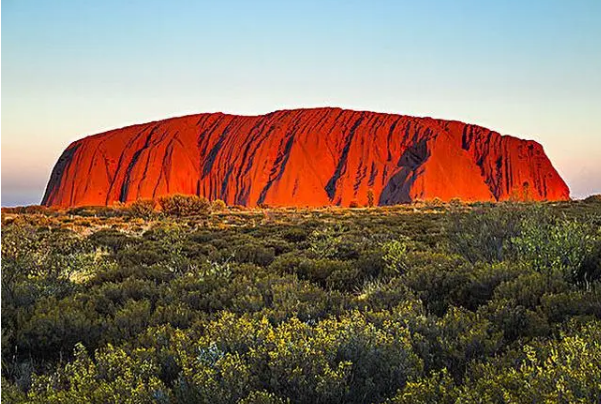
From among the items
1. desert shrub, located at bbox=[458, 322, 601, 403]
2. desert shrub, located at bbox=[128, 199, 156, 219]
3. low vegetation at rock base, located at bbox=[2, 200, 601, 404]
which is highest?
desert shrub, located at bbox=[458, 322, 601, 403]

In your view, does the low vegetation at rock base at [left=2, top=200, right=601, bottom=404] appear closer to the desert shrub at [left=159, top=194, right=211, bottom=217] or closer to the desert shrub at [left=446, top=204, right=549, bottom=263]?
the desert shrub at [left=446, top=204, right=549, bottom=263]

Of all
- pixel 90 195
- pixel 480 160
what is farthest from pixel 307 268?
pixel 480 160

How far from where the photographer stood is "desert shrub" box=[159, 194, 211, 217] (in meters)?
34.1

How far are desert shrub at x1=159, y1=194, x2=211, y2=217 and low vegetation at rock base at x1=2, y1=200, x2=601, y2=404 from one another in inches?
1016

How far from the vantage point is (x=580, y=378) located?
2355 mm

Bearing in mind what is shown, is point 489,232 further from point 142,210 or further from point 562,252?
point 142,210

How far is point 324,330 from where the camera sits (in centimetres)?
354

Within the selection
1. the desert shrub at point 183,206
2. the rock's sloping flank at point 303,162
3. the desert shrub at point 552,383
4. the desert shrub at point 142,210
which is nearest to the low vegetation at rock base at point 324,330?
the desert shrub at point 552,383

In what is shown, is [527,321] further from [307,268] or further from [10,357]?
[10,357]

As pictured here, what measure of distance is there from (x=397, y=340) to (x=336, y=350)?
467 mm

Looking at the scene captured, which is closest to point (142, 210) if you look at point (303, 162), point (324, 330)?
point (324, 330)

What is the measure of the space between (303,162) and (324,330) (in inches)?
3275

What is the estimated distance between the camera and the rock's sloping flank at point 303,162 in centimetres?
8388

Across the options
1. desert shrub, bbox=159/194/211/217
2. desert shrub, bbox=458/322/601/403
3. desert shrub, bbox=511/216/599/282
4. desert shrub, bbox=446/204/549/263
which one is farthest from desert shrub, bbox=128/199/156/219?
desert shrub, bbox=458/322/601/403
